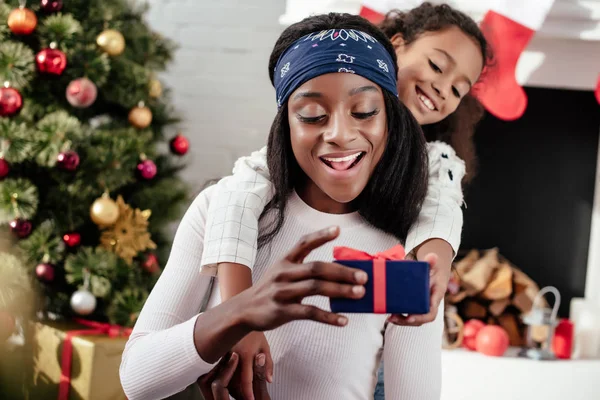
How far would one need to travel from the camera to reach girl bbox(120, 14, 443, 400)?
0.96 m

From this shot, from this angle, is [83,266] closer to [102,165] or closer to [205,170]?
[102,165]

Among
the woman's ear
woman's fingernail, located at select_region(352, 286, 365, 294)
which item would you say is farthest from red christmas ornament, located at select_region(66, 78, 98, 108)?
woman's fingernail, located at select_region(352, 286, 365, 294)

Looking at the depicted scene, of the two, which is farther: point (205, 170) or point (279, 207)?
point (205, 170)

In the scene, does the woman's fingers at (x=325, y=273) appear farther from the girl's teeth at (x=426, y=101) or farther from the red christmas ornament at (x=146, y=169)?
the red christmas ornament at (x=146, y=169)

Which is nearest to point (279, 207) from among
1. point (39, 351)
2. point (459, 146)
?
point (459, 146)

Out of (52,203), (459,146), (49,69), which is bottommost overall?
(52,203)

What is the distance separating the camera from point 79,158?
2162 mm

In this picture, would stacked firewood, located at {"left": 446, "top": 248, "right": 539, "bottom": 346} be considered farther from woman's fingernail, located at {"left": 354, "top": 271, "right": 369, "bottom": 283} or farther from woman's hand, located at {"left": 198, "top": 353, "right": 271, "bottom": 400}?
woman's fingernail, located at {"left": 354, "top": 271, "right": 369, "bottom": 283}

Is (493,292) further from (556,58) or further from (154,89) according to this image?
(154,89)

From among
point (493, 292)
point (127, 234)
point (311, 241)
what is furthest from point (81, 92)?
point (311, 241)

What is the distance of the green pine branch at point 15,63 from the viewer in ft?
6.75

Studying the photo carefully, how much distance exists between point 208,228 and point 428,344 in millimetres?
345

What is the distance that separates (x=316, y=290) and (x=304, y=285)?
0.01 meters

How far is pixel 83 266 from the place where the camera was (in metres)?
2.18
